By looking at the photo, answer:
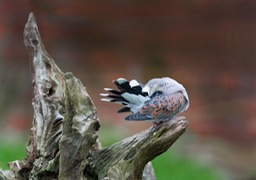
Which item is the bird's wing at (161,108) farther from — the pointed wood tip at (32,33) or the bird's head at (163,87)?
the pointed wood tip at (32,33)

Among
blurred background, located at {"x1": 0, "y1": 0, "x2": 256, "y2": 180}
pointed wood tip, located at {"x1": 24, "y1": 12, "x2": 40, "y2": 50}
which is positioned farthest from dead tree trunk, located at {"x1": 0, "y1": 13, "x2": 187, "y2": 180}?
blurred background, located at {"x1": 0, "y1": 0, "x2": 256, "y2": 180}

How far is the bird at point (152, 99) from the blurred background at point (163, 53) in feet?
8.13

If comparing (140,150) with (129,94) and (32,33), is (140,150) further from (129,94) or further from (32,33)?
(32,33)

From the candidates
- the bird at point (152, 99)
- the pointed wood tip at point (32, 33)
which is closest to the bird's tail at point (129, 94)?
the bird at point (152, 99)

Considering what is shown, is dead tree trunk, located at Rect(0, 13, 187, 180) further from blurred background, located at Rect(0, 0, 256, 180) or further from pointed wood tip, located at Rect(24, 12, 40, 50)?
blurred background, located at Rect(0, 0, 256, 180)

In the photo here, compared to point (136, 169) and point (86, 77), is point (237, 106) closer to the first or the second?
point (86, 77)

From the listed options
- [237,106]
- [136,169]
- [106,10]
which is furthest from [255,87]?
[136,169]

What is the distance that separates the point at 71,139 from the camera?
4.29 ft

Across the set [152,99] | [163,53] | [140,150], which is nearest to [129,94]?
[152,99]

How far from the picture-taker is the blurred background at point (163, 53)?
405 cm

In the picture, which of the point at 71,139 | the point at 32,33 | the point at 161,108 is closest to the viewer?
the point at 71,139

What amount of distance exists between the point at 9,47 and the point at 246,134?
1.62m

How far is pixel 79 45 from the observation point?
13.8ft

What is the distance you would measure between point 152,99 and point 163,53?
271 centimetres
